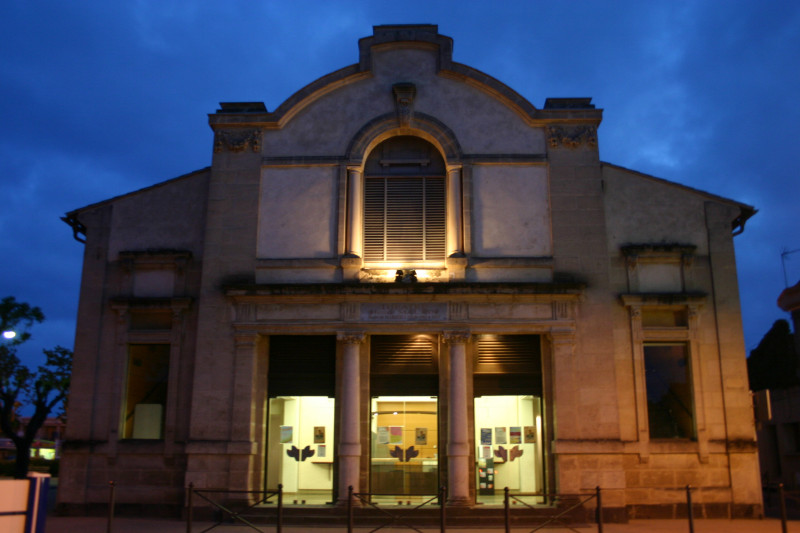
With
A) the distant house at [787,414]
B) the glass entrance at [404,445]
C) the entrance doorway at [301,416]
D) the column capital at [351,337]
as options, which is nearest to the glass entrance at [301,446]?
the entrance doorway at [301,416]

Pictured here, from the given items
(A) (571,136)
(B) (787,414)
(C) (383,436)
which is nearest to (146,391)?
(C) (383,436)

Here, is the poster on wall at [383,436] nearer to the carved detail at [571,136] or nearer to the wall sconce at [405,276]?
the wall sconce at [405,276]

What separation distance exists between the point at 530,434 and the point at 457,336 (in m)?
3.33

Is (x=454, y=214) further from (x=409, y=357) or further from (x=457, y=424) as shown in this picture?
(x=457, y=424)

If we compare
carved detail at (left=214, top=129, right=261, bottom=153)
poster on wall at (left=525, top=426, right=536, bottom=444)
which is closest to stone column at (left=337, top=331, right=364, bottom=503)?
poster on wall at (left=525, top=426, right=536, bottom=444)

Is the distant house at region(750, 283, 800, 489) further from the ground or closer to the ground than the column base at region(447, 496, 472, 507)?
further from the ground

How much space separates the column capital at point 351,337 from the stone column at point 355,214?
81.2 inches

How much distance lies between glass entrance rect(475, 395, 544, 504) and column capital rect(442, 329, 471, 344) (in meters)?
1.83

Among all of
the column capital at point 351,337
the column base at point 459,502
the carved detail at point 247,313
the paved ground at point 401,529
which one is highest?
the carved detail at point 247,313

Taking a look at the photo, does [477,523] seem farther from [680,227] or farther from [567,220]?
[680,227]

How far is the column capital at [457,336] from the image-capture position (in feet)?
61.3

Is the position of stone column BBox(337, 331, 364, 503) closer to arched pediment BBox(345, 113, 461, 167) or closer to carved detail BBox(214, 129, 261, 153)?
arched pediment BBox(345, 113, 461, 167)

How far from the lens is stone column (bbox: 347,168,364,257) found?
1959 centimetres

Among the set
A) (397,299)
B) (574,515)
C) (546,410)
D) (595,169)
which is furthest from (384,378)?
(595,169)
